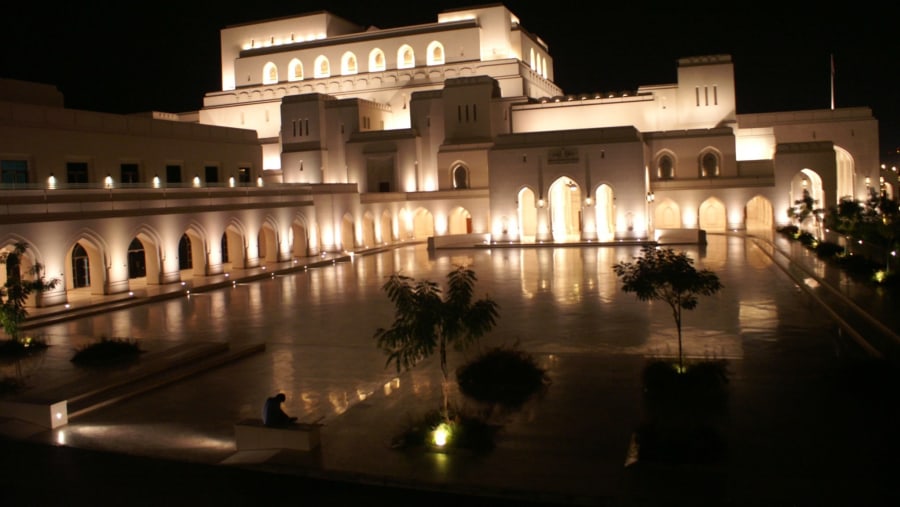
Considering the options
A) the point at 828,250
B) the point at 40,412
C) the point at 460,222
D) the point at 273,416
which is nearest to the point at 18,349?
the point at 40,412

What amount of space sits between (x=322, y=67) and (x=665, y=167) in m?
23.7

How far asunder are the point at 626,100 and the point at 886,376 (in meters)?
37.2

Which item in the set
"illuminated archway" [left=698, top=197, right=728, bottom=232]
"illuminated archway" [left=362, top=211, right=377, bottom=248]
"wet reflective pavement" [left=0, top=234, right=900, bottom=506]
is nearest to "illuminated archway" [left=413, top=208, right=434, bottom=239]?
"illuminated archway" [left=362, top=211, right=377, bottom=248]

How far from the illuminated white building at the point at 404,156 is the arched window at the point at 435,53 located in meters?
0.14

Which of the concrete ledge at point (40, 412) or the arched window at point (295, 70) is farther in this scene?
the arched window at point (295, 70)

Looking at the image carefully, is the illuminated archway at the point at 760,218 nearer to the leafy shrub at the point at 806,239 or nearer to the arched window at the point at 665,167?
the arched window at the point at 665,167

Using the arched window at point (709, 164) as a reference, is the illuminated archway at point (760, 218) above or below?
below

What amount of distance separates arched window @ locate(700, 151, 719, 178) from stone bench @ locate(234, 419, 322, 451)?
120ft

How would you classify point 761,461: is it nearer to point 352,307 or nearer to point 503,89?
point 352,307

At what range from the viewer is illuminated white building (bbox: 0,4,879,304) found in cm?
2464

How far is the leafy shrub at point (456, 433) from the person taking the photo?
8164 mm

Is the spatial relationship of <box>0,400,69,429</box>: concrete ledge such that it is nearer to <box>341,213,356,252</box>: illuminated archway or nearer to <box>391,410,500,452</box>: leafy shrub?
<box>391,410,500,452</box>: leafy shrub

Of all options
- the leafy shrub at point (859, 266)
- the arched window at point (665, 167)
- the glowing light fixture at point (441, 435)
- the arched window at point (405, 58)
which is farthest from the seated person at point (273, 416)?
the arched window at point (405, 58)

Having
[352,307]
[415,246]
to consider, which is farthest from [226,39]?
[352,307]
